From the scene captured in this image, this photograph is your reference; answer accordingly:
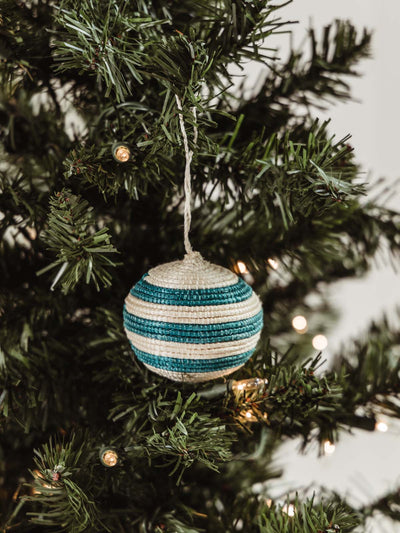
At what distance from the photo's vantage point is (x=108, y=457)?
1.20 ft

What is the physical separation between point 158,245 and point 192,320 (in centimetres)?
17

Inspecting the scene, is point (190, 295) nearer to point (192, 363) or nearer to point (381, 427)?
point (192, 363)

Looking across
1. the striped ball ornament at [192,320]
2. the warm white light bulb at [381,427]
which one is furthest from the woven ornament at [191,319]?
the warm white light bulb at [381,427]

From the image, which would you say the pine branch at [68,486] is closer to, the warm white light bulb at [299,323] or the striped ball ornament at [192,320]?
the striped ball ornament at [192,320]

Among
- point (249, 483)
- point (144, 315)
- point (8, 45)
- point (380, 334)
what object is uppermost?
point (8, 45)

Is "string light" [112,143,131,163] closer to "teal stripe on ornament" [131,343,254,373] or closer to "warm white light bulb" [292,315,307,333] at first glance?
"teal stripe on ornament" [131,343,254,373]

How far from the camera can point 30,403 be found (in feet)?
1.33

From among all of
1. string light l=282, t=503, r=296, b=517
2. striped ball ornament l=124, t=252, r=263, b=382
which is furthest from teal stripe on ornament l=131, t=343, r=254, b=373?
string light l=282, t=503, r=296, b=517

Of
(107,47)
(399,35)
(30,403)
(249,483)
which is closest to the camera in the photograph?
(107,47)

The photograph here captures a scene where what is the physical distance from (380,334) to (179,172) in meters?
0.30

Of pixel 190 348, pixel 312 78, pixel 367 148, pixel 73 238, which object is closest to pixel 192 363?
pixel 190 348

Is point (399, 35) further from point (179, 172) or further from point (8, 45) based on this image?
point (8, 45)

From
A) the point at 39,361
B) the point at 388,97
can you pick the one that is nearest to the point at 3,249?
the point at 39,361

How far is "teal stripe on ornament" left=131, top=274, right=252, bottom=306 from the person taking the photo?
326 mm
